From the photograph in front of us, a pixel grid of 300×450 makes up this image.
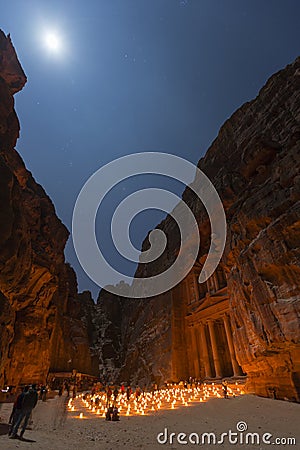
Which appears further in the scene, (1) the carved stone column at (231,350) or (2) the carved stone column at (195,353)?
(2) the carved stone column at (195,353)

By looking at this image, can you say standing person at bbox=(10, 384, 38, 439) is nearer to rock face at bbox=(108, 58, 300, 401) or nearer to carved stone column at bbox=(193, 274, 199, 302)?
rock face at bbox=(108, 58, 300, 401)

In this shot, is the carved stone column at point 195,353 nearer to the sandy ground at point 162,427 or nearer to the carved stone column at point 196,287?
the carved stone column at point 196,287

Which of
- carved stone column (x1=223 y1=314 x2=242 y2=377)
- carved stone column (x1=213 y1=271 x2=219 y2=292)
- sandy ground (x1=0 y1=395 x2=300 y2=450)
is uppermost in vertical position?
carved stone column (x1=213 y1=271 x2=219 y2=292)

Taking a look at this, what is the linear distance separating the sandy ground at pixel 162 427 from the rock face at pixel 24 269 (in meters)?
5.24

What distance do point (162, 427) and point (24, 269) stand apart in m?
14.3

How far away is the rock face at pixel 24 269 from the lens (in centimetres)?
1564

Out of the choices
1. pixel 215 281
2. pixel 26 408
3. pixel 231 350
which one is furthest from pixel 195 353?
pixel 26 408

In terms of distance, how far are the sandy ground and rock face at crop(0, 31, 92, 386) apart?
17.2 feet

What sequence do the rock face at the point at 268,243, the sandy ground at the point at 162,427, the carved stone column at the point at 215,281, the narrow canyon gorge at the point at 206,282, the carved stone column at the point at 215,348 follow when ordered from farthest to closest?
the carved stone column at the point at 215,281, the carved stone column at the point at 215,348, the narrow canyon gorge at the point at 206,282, the rock face at the point at 268,243, the sandy ground at the point at 162,427

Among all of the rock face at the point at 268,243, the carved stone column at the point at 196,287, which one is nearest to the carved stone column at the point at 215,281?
the carved stone column at the point at 196,287

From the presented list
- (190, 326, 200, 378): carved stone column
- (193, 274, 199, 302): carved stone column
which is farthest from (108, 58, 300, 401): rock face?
(193, 274, 199, 302): carved stone column

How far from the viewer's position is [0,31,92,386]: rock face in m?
15.6

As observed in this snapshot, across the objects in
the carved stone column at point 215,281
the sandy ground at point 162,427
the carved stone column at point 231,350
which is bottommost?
the sandy ground at point 162,427

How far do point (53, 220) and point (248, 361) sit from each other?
114 feet
